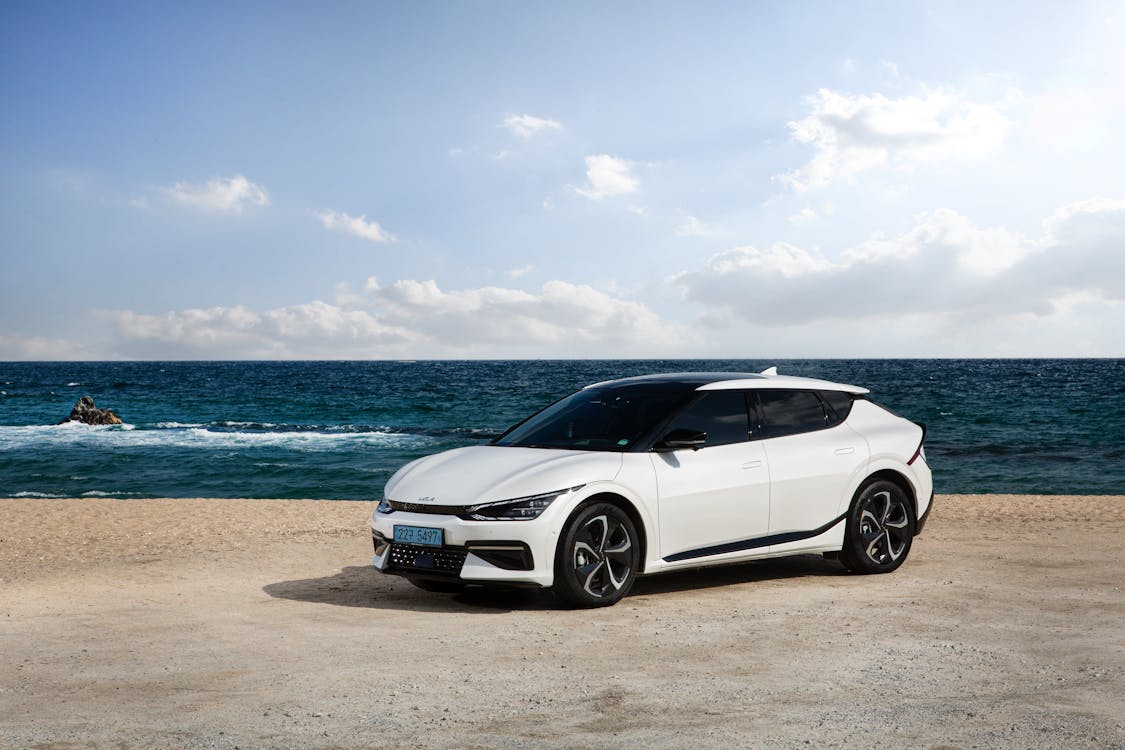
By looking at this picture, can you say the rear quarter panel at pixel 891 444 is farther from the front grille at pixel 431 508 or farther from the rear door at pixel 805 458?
the front grille at pixel 431 508

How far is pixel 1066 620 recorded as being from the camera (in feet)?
24.6

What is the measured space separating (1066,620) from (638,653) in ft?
10.3

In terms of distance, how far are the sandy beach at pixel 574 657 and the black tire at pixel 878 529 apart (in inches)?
6.3

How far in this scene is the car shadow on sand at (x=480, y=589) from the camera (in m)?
8.34

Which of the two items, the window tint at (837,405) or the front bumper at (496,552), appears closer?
the front bumper at (496,552)

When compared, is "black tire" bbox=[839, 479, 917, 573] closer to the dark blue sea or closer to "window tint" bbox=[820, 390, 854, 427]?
"window tint" bbox=[820, 390, 854, 427]

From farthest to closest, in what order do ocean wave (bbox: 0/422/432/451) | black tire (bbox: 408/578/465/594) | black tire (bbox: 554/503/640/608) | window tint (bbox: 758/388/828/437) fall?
ocean wave (bbox: 0/422/432/451), window tint (bbox: 758/388/828/437), black tire (bbox: 408/578/465/594), black tire (bbox: 554/503/640/608)

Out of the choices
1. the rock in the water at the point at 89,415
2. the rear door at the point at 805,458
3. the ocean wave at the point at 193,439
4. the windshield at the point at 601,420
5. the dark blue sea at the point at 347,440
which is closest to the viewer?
the windshield at the point at 601,420

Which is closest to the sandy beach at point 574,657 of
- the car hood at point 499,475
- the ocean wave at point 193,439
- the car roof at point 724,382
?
the car hood at point 499,475

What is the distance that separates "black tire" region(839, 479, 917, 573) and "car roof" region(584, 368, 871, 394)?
3.04ft

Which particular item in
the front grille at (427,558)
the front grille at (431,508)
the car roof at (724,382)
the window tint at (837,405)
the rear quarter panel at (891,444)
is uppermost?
the car roof at (724,382)

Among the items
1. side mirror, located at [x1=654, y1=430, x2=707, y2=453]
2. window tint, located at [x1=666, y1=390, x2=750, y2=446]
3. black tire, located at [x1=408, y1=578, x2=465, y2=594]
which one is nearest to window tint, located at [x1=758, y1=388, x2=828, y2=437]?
window tint, located at [x1=666, y1=390, x2=750, y2=446]

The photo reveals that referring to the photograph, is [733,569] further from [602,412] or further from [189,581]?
[189,581]

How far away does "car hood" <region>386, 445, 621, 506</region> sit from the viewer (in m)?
7.73
